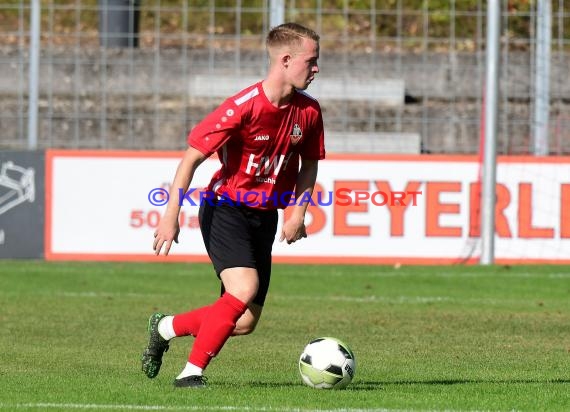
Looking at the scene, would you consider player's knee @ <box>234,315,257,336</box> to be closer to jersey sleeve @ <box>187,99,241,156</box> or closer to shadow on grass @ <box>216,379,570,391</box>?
shadow on grass @ <box>216,379,570,391</box>

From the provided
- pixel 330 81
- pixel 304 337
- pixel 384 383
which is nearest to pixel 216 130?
pixel 384 383

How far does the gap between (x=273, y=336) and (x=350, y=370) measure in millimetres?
3286

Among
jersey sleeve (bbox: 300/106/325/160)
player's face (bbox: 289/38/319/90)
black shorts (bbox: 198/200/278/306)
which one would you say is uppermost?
player's face (bbox: 289/38/319/90)

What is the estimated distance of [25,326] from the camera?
11.1m

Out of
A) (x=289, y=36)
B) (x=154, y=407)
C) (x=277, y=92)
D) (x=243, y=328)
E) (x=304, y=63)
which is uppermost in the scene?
(x=289, y=36)

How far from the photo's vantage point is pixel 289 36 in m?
7.06

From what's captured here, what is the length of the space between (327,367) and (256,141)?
1.26m

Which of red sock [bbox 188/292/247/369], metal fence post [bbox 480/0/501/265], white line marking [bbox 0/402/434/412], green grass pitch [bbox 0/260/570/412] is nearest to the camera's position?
white line marking [bbox 0/402/434/412]

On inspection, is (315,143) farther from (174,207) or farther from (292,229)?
(174,207)

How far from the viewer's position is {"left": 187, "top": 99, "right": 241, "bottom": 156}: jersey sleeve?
23.0 feet

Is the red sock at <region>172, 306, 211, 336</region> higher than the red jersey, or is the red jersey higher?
the red jersey

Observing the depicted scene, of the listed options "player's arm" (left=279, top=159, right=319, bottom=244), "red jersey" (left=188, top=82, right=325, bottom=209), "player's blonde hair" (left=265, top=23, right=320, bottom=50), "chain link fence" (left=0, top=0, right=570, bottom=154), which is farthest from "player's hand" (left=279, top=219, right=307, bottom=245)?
"chain link fence" (left=0, top=0, right=570, bottom=154)

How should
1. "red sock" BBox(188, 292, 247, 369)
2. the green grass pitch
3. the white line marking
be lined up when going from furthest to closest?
"red sock" BBox(188, 292, 247, 369) → the green grass pitch → the white line marking

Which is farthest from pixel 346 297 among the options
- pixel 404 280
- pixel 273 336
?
pixel 273 336
